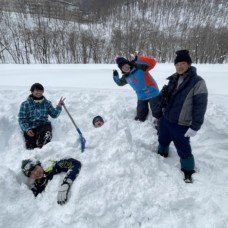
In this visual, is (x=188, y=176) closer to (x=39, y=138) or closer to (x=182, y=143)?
(x=182, y=143)

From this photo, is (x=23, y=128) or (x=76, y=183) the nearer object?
(x=76, y=183)

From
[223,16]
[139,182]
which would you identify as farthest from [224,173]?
[223,16]

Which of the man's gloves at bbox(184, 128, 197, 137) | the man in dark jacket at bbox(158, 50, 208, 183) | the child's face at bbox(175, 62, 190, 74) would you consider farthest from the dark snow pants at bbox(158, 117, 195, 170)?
→ the child's face at bbox(175, 62, 190, 74)

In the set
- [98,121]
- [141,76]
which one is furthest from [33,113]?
[141,76]

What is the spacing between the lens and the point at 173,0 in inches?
923

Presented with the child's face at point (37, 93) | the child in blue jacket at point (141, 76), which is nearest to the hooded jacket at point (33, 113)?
the child's face at point (37, 93)

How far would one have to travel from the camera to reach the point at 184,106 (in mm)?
2123

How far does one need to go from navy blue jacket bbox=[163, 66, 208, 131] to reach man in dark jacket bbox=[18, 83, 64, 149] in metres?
1.97

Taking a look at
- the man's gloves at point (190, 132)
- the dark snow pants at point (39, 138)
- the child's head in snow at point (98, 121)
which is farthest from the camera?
the child's head in snow at point (98, 121)

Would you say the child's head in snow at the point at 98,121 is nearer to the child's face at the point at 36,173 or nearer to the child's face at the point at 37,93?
the child's face at the point at 37,93

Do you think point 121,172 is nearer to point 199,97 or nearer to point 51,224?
point 51,224

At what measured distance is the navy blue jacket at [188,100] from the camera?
199 centimetres

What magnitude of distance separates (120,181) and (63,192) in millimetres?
609

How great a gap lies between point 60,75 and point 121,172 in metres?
4.70
